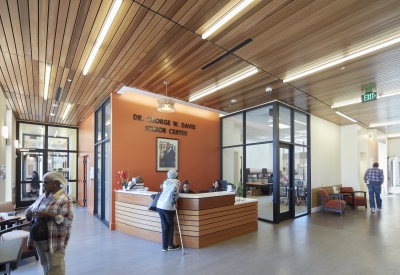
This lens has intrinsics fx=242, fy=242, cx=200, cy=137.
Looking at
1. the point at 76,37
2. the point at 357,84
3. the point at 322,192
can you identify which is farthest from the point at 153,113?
the point at 322,192

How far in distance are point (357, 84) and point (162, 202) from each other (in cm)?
501

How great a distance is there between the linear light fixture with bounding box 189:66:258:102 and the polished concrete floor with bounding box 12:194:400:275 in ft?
11.4

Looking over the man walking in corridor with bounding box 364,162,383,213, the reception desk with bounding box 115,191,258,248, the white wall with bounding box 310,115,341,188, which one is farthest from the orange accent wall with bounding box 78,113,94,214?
the man walking in corridor with bounding box 364,162,383,213

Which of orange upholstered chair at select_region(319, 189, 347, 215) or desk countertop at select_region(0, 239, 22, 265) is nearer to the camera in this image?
desk countertop at select_region(0, 239, 22, 265)

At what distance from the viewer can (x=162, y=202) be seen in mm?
4535

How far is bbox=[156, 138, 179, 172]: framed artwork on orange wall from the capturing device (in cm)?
688

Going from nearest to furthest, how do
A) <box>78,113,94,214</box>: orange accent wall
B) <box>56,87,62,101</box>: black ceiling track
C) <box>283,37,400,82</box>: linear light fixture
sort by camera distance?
<box>283,37,400,82</box>: linear light fixture → <box>56,87,62,101</box>: black ceiling track → <box>78,113,94,214</box>: orange accent wall

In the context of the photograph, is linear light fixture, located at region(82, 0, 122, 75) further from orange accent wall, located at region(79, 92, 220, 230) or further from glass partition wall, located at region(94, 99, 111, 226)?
glass partition wall, located at region(94, 99, 111, 226)

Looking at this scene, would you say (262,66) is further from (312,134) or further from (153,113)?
(312,134)

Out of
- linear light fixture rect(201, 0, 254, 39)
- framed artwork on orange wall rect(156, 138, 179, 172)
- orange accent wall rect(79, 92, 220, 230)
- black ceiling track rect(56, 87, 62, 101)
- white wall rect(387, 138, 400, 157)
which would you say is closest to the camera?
linear light fixture rect(201, 0, 254, 39)

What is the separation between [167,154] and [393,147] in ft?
50.1

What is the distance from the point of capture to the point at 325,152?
923 cm

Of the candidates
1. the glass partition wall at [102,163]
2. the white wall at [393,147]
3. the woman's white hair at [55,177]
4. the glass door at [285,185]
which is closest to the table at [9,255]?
the woman's white hair at [55,177]

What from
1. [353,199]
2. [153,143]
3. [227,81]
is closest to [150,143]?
[153,143]
